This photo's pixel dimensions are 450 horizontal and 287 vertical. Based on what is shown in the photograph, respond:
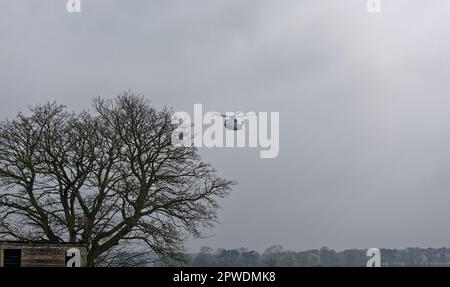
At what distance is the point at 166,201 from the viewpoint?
3309 centimetres

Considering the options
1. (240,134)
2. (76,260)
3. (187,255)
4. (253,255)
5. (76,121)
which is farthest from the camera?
(76,121)

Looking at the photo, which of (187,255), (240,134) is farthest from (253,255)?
(187,255)

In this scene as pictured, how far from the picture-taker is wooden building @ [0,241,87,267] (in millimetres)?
23312

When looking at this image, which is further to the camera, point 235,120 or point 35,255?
point 35,255

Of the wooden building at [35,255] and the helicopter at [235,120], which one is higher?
the helicopter at [235,120]

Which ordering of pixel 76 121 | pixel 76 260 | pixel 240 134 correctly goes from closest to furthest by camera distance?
pixel 240 134 → pixel 76 260 → pixel 76 121

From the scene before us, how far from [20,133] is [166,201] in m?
7.84

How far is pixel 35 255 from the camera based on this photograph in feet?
76.7

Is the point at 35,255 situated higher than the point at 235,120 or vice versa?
the point at 235,120

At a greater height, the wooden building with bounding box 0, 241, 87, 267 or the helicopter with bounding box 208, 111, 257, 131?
the helicopter with bounding box 208, 111, 257, 131

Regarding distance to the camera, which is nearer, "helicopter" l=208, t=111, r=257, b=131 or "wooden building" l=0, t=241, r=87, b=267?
"helicopter" l=208, t=111, r=257, b=131

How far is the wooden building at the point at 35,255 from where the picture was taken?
23312 millimetres

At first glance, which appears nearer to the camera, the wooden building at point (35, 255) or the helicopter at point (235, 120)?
the helicopter at point (235, 120)
